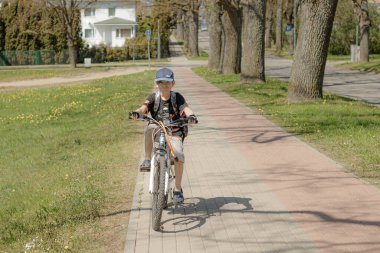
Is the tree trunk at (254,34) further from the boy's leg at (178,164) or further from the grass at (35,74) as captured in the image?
the grass at (35,74)

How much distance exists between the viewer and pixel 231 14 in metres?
32.0

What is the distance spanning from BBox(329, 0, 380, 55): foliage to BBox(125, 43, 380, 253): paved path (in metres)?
52.2

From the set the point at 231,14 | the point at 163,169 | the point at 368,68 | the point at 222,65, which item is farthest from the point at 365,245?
the point at 368,68

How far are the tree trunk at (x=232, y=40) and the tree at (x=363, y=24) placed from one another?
14.5 meters

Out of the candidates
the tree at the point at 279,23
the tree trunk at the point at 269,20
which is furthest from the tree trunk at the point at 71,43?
the tree at the point at 279,23

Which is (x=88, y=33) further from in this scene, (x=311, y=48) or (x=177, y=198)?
(x=177, y=198)

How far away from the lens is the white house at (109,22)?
288 ft

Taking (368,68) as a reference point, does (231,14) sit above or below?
above

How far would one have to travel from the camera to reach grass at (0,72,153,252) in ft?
21.5

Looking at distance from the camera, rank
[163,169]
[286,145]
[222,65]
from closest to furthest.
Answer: [163,169]
[286,145]
[222,65]

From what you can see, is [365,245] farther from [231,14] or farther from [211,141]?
[231,14]

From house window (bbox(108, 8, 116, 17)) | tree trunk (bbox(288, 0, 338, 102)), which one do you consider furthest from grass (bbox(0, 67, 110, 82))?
house window (bbox(108, 8, 116, 17))

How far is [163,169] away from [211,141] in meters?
5.81

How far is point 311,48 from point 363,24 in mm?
28888
